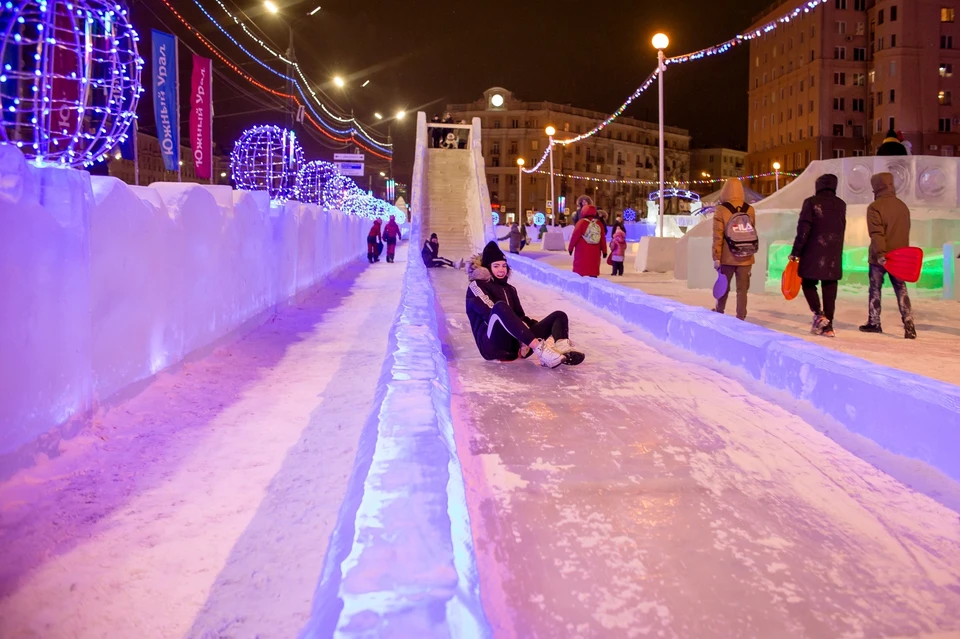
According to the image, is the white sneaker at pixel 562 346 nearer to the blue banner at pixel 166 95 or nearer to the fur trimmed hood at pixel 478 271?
the fur trimmed hood at pixel 478 271

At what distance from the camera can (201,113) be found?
1525 centimetres

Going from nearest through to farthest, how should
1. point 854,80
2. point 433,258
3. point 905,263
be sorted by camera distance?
point 905,263
point 433,258
point 854,80

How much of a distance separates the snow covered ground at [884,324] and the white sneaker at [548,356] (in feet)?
8.50

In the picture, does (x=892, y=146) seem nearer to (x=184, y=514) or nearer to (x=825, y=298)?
(x=825, y=298)

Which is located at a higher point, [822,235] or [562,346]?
[822,235]

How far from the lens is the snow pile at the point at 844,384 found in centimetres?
373

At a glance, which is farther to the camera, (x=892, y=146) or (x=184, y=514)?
(x=892, y=146)

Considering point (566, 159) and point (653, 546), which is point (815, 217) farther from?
point (566, 159)

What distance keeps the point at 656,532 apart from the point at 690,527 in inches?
6.0

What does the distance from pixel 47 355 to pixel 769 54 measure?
78.9 metres

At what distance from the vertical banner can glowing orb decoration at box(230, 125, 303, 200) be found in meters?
1.67

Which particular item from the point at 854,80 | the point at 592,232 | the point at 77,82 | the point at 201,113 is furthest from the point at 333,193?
the point at 854,80

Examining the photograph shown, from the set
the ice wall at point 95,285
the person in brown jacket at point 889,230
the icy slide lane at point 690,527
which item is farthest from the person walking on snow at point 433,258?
the icy slide lane at point 690,527

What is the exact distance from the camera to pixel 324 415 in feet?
17.3
